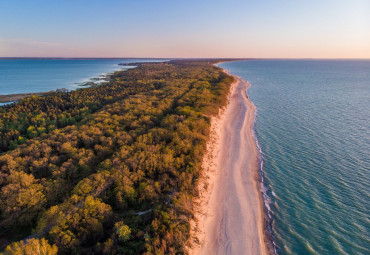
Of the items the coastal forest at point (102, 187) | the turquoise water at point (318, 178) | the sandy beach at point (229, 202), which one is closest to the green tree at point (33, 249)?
the coastal forest at point (102, 187)

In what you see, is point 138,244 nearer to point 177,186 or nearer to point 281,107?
point 177,186

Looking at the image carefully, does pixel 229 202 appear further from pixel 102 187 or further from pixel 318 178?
pixel 102 187

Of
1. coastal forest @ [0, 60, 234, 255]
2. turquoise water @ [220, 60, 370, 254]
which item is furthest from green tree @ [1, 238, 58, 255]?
turquoise water @ [220, 60, 370, 254]

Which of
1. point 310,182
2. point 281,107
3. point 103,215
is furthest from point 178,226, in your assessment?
point 281,107

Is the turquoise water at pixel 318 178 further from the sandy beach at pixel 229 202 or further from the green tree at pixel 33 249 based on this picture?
the green tree at pixel 33 249

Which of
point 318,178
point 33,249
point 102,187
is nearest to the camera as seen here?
point 33,249

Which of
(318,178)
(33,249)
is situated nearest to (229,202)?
(318,178)

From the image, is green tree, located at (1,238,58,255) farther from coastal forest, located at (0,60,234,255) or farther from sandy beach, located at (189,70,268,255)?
sandy beach, located at (189,70,268,255)

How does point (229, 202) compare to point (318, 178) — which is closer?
point (229, 202)

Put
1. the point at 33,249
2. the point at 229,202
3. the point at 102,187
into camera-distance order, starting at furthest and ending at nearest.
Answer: the point at 229,202 → the point at 102,187 → the point at 33,249
